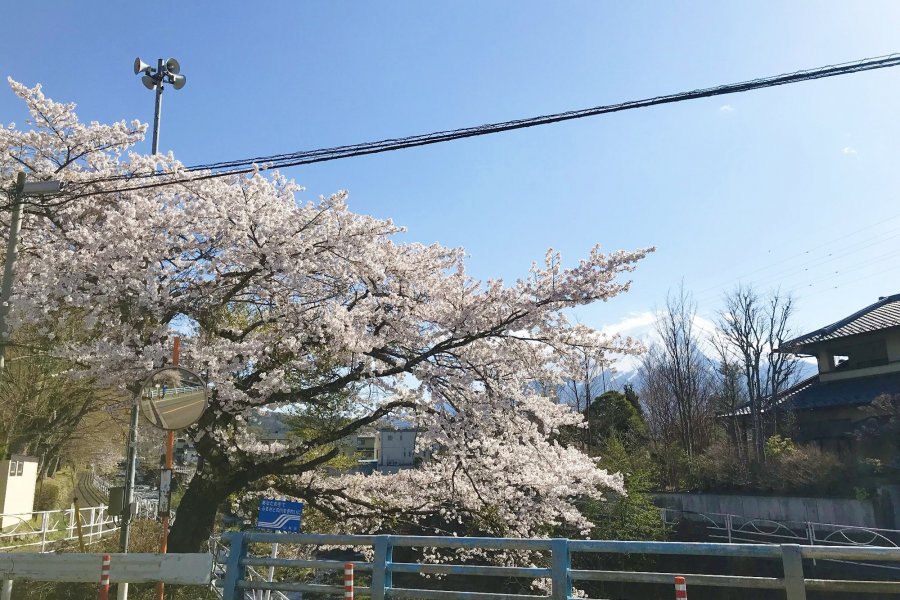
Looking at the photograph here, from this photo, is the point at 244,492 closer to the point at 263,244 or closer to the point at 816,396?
the point at 263,244

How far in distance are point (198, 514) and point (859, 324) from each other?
30.6 meters

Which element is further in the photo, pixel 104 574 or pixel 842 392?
pixel 842 392

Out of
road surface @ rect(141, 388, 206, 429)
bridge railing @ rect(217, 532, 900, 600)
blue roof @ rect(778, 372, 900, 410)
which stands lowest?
bridge railing @ rect(217, 532, 900, 600)

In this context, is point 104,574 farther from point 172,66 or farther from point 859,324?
point 859,324

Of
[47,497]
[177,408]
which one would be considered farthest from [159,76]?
[47,497]

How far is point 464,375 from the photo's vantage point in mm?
10453

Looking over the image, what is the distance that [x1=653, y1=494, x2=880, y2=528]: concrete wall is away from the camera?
69.1ft

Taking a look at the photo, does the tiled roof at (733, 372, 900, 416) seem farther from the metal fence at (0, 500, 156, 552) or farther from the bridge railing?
the metal fence at (0, 500, 156, 552)

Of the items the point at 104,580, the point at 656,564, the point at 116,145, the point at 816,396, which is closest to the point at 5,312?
the point at 116,145

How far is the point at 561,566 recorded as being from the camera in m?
6.05

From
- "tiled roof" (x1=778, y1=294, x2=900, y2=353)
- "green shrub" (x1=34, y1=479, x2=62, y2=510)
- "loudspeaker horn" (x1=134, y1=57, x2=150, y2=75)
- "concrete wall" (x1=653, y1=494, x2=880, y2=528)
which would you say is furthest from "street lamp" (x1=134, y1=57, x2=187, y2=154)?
"tiled roof" (x1=778, y1=294, x2=900, y2=353)

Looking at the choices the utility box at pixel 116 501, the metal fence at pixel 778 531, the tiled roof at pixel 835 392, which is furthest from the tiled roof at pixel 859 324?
the utility box at pixel 116 501

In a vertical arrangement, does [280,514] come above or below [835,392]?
below

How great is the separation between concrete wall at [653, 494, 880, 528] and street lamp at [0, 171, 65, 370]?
24.4 metres
